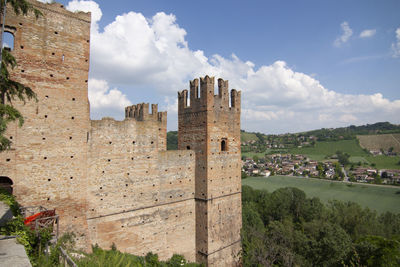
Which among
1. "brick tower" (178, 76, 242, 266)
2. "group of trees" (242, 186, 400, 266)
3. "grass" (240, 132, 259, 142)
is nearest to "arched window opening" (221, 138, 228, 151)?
"brick tower" (178, 76, 242, 266)

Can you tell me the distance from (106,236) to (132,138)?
16.4 feet

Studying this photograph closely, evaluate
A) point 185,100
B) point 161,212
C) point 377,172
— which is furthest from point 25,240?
point 377,172

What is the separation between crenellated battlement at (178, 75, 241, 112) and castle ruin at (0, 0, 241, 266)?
2.6 inches

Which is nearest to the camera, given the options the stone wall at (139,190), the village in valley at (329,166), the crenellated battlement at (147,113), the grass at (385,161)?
the stone wall at (139,190)

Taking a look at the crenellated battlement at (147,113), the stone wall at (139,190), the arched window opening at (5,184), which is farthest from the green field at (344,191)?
the arched window opening at (5,184)

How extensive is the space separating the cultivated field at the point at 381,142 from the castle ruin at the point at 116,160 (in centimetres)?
9106

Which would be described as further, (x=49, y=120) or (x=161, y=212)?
(x=161, y=212)

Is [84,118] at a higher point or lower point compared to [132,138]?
higher

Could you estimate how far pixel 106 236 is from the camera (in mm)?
11609

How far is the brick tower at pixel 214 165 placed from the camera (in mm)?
14727

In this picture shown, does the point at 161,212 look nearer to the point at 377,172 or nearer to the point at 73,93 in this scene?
the point at 73,93

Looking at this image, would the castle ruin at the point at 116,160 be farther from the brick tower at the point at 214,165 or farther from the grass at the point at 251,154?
the grass at the point at 251,154

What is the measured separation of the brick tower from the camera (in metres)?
14.7

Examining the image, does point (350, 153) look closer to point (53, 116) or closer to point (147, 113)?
point (147, 113)
